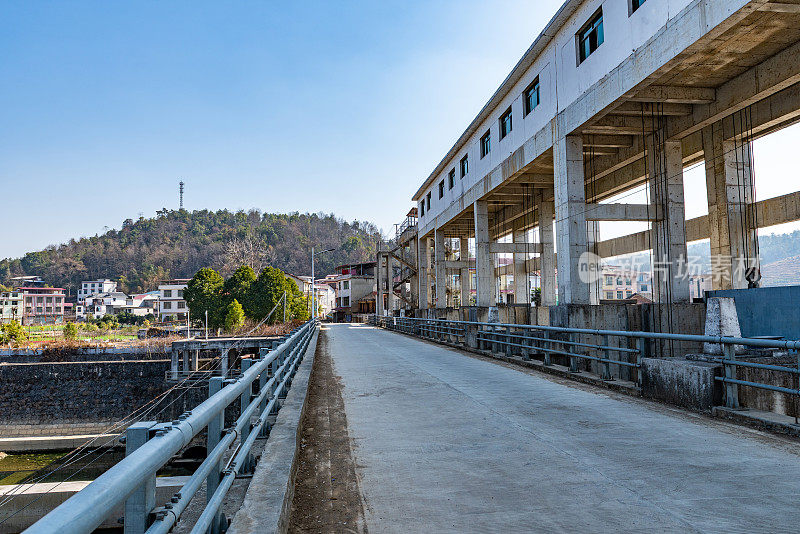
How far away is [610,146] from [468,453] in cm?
2210

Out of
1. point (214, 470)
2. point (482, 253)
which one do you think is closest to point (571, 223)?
point (482, 253)

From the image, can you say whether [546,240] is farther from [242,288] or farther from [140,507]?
[242,288]

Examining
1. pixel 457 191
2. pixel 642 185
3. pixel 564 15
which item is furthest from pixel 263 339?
pixel 564 15

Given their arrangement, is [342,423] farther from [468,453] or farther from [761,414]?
[761,414]

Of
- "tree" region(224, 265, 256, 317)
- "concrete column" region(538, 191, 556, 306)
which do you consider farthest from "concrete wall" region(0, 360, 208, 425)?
"concrete column" region(538, 191, 556, 306)

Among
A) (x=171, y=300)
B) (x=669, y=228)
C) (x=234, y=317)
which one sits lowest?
(x=234, y=317)

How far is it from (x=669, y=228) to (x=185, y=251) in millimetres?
165471

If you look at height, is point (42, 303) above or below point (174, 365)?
above

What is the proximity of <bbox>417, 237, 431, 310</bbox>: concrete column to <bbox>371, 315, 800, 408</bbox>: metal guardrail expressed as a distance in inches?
157

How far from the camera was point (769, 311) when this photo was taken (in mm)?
17328

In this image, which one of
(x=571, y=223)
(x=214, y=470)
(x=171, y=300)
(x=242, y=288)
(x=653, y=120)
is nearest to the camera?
(x=214, y=470)

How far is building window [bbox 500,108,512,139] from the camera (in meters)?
26.9

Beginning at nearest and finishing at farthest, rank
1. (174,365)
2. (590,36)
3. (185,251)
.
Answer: (590,36) → (174,365) → (185,251)

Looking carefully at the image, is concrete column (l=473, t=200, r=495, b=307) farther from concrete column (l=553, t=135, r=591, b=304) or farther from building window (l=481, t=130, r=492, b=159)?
concrete column (l=553, t=135, r=591, b=304)
